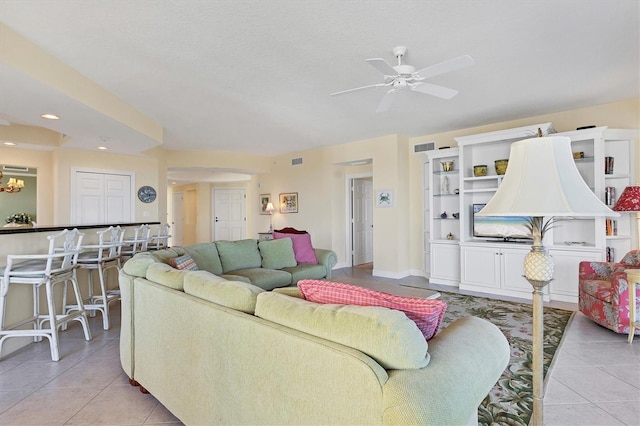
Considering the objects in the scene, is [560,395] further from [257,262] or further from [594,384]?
[257,262]

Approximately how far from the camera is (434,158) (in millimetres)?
5805

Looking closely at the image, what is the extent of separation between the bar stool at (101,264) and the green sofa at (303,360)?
200cm

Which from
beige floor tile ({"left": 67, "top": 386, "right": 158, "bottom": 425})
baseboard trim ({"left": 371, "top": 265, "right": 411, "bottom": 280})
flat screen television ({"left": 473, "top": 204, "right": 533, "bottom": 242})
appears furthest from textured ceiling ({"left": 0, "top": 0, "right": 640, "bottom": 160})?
baseboard trim ({"left": 371, "top": 265, "right": 411, "bottom": 280})

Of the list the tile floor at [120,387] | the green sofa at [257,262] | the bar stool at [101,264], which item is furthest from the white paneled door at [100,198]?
the tile floor at [120,387]

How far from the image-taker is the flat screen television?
15.5 ft

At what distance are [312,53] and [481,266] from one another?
395cm

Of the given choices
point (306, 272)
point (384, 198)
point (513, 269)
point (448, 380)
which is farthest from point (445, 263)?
point (448, 380)

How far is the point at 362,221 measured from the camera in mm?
7867

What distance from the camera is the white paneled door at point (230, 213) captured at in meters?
10.7

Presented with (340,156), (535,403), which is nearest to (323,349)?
(535,403)

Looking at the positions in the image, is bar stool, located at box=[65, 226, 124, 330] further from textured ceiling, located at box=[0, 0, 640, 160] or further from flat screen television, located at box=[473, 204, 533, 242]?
flat screen television, located at box=[473, 204, 533, 242]

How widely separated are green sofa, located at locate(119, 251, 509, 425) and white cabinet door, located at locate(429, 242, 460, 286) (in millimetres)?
4228

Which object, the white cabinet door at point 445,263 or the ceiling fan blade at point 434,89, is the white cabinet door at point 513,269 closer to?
the white cabinet door at point 445,263

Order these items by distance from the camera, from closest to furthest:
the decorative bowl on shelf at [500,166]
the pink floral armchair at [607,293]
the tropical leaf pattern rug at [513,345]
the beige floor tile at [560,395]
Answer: the tropical leaf pattern rug at [513,345], the beige floor tile at [560,395], the pink floral armchair at [607,293], the decorative bowl on shelf at [500,166]
